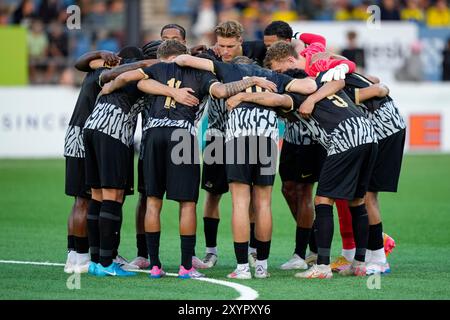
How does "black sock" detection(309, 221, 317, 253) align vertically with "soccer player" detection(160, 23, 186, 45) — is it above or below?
below

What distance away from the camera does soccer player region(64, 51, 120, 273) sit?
1150cm

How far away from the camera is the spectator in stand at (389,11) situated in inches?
1092

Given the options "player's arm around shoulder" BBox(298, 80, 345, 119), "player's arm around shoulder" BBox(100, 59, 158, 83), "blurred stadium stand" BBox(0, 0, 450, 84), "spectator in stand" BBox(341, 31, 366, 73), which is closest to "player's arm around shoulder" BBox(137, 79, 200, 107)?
"player's arm around shoulder" BBox(100, 59, 158, 83)

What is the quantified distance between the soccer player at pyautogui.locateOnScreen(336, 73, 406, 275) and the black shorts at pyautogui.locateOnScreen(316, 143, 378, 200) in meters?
0.62

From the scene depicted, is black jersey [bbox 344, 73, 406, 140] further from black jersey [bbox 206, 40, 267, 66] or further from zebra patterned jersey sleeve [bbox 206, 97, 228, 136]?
black jersey [bbox 206, 40, 267, 66]

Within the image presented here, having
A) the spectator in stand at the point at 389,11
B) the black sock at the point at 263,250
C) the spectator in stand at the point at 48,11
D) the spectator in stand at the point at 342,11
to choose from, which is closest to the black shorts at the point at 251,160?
the black sock at the point at 263,250

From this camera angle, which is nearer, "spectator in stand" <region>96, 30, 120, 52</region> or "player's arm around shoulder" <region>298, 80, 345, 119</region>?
"player's arm around shoulder" <region>298, 80, 345, 119</region>

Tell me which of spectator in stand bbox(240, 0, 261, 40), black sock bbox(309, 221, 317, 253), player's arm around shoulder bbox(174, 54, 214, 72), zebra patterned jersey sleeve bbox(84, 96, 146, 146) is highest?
spectator in stand bbox(240, 0, 261, 40)

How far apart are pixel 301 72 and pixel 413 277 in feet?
7.90

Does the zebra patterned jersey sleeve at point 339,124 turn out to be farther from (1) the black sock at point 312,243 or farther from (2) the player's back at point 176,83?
(1) the black sock at point 312,243

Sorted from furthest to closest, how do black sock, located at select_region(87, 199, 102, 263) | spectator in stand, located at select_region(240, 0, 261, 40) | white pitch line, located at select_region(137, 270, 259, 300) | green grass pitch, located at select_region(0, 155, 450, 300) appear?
spectator in stand, located at select_region(240, 0, 261, 40), black sock, located at select_region(87, 199, 102, 263), green grass pitch, located at select_region(0, 155, 450, 300), white pitch line, located at select_region(137, 270, 259, 300)

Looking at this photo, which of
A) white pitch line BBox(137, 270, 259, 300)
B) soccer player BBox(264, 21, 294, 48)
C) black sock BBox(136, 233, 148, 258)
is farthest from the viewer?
soccer player BBox(264, 21, 294, 48)

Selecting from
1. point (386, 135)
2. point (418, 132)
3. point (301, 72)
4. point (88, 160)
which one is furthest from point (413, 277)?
point (418, 132)

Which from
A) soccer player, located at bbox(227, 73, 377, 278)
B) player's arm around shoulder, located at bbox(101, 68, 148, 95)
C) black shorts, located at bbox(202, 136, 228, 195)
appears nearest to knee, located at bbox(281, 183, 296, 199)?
black shorts, located at bbox(202, 136, 228, 195)
